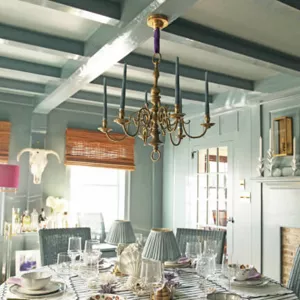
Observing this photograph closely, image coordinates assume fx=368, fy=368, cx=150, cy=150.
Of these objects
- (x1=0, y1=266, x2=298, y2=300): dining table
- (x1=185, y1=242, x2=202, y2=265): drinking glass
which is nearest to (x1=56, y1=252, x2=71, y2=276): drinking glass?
(x1=0, y1=266, x2=298, y2=300): dining table

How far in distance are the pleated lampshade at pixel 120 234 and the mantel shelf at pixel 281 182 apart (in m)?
1.84

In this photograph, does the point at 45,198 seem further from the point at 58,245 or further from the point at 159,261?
the point at 159,261

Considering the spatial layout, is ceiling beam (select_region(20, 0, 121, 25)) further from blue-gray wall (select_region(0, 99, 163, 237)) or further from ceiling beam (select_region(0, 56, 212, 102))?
blue-gray wall (select_region(0, 99, 163, 237))

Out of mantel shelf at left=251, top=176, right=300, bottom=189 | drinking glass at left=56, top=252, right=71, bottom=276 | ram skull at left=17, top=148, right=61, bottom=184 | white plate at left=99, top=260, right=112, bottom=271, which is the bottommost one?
white plate at left=99, top=260, right=112, bottom=271

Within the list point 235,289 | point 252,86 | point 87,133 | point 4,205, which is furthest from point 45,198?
point 235,289

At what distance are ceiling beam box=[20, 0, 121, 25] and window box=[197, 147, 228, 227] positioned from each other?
8.84 ft

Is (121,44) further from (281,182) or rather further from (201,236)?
(281,182)

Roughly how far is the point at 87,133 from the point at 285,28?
304cm

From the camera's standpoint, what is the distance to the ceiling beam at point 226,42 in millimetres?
2465

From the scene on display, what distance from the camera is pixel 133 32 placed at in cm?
234

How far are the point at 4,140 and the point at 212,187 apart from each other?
2.67 m

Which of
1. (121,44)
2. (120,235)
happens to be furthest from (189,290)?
(121,44)

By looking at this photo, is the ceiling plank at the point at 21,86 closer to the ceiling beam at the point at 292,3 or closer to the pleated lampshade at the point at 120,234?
the pleated lampshade at the point at 120,234

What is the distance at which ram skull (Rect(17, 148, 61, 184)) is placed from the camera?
458 cm
